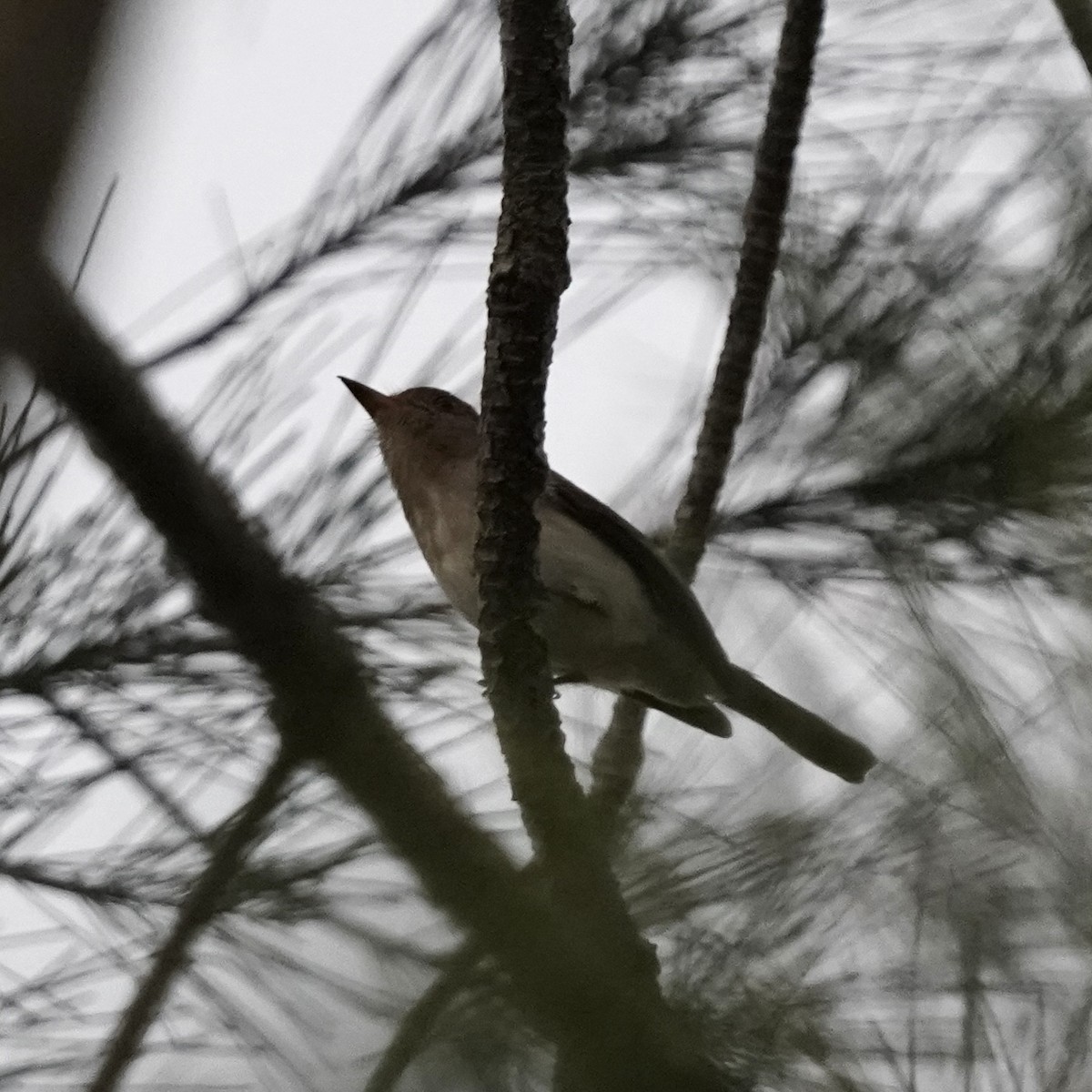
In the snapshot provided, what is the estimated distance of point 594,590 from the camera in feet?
9.62

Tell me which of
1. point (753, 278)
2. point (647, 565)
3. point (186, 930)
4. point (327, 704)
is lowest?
point (186, 930)

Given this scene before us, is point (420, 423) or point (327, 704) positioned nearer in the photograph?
point (327, 704)

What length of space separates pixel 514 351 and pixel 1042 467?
2.68 feet

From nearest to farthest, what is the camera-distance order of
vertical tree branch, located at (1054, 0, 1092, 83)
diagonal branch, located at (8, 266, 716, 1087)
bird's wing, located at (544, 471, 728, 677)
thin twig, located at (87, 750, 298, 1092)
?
diagonal branch, located at (8, 266, 716, 1087)
thin twig, located at (87, 750, 298, 1092)
vertical tree branch, located at (1054, 0, 1092, 83)
bird's wing, located at (544, 471, 728, 677)

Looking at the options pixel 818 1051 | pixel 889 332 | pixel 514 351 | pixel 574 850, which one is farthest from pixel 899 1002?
pixel 889 332

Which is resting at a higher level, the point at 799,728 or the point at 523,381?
the point at 523,381

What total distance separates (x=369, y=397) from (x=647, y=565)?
1.91ft

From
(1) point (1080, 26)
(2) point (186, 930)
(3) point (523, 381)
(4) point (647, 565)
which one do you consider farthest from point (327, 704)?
(1) point (1080, 26)

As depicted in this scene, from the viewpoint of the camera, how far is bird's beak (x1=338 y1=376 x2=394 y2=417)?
2.66 m

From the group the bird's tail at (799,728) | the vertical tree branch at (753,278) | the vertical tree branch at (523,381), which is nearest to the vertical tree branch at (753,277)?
the vertical tree branch at (753,278)

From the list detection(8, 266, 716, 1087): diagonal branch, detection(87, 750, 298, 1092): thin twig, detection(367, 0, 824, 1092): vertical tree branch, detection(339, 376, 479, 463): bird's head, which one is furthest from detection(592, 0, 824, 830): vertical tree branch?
detection(87, 750, 298, 1092): thin twig

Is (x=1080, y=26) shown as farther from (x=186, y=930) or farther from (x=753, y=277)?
(x=186, y=930)

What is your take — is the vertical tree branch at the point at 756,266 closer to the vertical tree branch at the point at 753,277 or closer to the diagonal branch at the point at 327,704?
the vertical tree branch at the point at 753,277

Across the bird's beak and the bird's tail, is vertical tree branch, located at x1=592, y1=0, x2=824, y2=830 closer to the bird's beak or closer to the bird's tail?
the bird's tail
